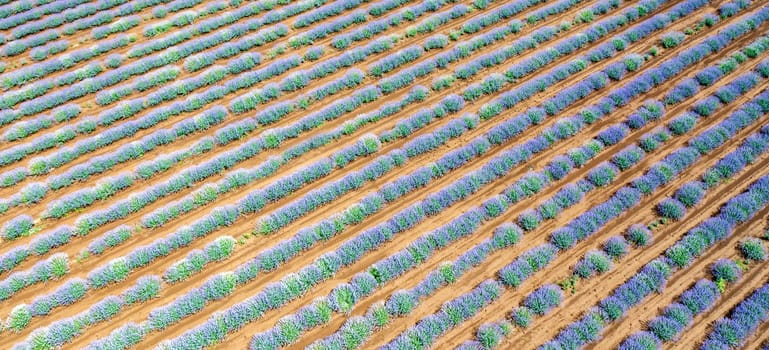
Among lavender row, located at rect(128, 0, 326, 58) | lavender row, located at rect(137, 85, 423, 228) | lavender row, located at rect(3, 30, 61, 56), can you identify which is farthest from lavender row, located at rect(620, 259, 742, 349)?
lavender row, located at rect(3, 30, 61, 56)

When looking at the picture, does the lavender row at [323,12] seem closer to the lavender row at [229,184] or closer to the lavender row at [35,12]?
the lavender row at [229,184]

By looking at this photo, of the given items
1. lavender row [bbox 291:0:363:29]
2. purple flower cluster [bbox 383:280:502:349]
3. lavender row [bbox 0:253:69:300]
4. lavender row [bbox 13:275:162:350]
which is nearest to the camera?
purple flower cluster [bbox 383:280:502:349]

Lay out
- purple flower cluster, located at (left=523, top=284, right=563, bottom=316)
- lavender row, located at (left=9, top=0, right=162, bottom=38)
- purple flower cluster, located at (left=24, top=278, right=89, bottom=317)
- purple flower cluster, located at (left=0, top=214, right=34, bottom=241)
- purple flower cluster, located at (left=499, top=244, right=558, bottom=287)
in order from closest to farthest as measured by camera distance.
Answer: purple flower cluster, located at (left=523, top=284, right=563, bottom=316) → purple flower cluster, located at (left=499, top=244, right=558, bottom=287) → purple flower cluster, located at (left=24, top=278, right=89, bottom=317) → purple flower cluster, located at (left=0, top=214, right=34, bottom=241) → lavender row, located at (left=9, top=0, right=162, bottom=38)

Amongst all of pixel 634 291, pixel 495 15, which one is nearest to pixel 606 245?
pixel 634 291

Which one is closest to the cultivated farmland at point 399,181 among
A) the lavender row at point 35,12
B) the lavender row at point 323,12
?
the lavender row at point 323,12

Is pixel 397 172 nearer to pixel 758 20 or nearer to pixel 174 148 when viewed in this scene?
pixel 174 148

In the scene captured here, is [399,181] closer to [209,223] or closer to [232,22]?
[209,223]

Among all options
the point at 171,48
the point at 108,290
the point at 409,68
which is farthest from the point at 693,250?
the point at 171,48

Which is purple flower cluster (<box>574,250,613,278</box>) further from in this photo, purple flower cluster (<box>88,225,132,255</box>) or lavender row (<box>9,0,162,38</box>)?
lavender row (<box>9,0,162,38</box>)
